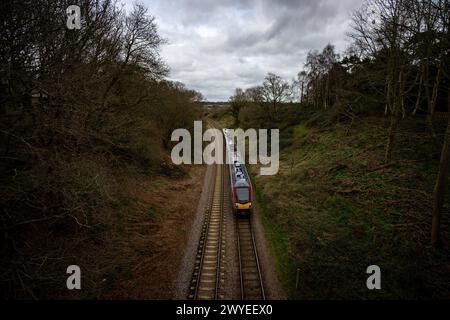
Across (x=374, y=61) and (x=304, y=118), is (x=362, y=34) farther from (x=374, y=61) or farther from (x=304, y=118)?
(x=304, y=118)

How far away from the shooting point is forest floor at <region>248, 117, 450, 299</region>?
30.6 feet

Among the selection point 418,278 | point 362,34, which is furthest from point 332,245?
point 362,34

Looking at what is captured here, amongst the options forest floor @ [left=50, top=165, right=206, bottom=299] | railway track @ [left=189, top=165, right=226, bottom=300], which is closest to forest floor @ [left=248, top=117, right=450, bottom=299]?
railway track @ [left=189, top=165, right=226, bottom=300]

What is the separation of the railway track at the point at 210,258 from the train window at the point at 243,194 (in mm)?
2006

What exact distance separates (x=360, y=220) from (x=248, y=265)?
6433 mm

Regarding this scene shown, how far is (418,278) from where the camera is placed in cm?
902

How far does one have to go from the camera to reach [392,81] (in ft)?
52.3

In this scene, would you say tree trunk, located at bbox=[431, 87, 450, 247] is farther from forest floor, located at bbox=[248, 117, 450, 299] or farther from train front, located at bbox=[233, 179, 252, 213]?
train front, located at bbox=[233, 179, 252, 213]

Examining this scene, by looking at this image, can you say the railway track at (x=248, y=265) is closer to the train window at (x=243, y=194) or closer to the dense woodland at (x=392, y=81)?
the train window at (x=243, y=194)

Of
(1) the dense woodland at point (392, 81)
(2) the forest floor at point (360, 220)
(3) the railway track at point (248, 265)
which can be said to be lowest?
(3) the railway track at point (248, 265)

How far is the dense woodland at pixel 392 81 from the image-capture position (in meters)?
9.93

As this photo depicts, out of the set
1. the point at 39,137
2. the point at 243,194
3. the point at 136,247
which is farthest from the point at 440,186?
the point at 39,137

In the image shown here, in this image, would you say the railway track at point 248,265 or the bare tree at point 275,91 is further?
the bare tree at point 275,91

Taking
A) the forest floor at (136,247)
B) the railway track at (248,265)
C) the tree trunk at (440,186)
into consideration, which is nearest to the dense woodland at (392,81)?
the tree trunk at (440,186)
